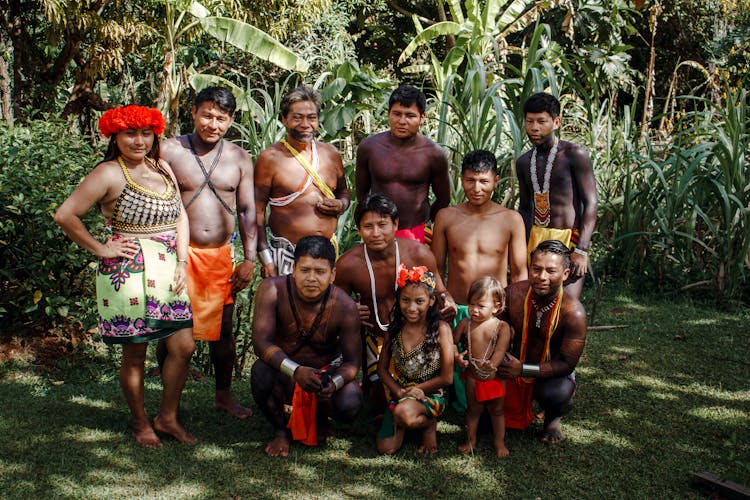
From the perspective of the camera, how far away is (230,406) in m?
4.15

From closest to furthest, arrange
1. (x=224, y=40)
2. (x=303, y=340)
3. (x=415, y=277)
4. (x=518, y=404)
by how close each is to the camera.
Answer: (x=415, y=277)
(x=303, y=340)
(x=518, y=404)
(x=224, y=40)

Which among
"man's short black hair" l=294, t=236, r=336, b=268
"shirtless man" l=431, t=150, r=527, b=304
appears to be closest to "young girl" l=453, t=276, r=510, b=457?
"shirtless man" l=431, t=150, r=527, b=304

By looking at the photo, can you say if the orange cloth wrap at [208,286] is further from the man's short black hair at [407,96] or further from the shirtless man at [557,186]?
the shirtless man at [557,186]

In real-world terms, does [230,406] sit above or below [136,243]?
below

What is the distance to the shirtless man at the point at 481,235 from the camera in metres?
3.92

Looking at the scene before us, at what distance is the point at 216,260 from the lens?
3951mm

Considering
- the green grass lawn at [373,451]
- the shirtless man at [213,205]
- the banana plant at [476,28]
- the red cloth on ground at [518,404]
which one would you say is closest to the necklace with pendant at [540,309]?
the red cloth on ground at [518,404]

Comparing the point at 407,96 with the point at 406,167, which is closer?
the point at 407,96

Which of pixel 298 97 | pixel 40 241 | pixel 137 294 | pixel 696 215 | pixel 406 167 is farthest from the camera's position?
pixel 696 215

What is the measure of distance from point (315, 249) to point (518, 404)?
1.36 meters

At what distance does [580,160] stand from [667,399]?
4.97 ft

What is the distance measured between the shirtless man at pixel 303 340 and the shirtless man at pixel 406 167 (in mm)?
827

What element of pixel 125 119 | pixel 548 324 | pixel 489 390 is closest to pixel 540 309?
pixel 548 324

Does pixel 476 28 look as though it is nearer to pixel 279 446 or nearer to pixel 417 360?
pixel 417 360
